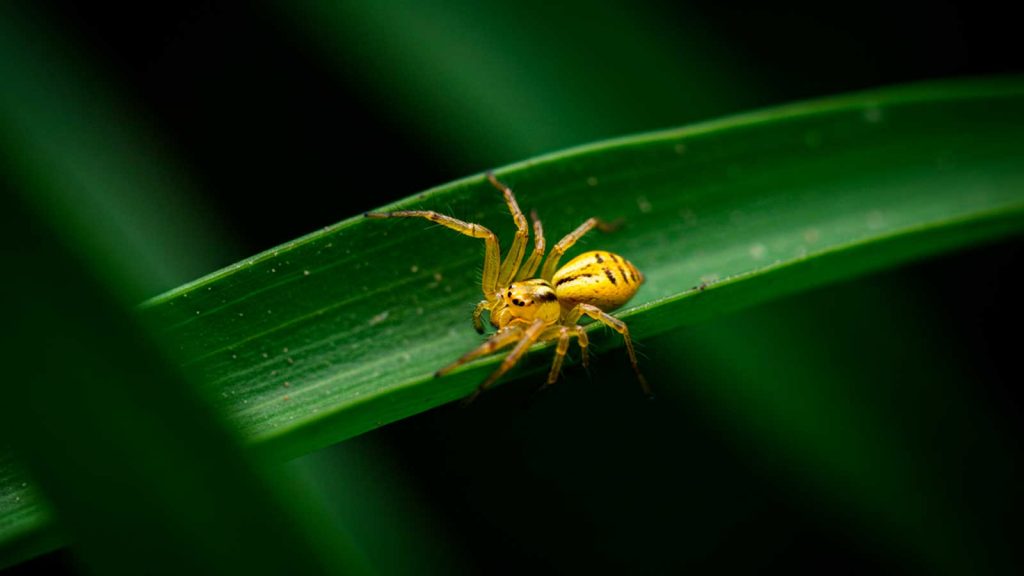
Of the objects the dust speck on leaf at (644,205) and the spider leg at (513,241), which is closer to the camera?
the spider leg at (513,241)

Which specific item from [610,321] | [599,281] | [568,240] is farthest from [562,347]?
[568,240]

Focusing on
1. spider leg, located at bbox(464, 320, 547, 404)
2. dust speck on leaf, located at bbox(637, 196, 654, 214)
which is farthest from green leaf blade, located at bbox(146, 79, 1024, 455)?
spider leg, located at bbox(464, 320, 547, 404)

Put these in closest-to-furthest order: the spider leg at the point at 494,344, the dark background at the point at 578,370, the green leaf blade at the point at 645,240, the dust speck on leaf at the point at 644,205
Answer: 1. the green leaf blade at the point at 645,240
2. the spider leg at the point at 494,344
3. the dust speck on leaf at the point at 644,205
4. the dark background at the point at 578,370

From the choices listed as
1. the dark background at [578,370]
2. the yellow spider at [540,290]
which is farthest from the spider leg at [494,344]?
the dark background at [578,370]

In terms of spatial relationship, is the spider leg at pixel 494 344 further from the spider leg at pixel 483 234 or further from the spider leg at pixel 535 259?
the spider leg at pixel 535 259

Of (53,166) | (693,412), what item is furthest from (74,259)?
(693,412)

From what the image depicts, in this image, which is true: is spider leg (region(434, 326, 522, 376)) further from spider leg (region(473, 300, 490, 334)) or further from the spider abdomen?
the spider abdomen
